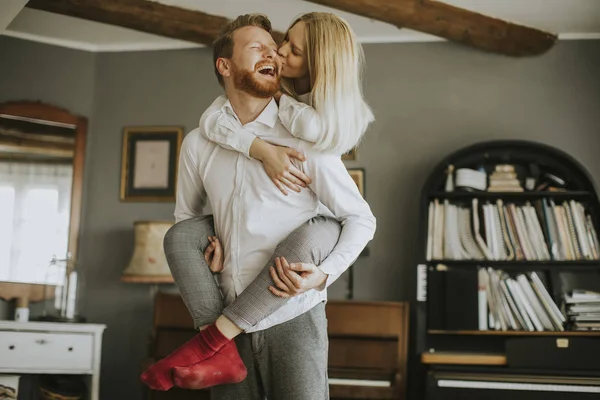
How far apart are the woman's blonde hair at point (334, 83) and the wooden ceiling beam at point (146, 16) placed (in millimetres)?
2371

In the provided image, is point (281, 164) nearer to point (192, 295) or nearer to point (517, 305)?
point (192, 295)

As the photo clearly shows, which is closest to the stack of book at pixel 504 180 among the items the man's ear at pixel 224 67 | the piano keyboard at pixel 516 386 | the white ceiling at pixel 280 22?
the white ceiling at pixel 280 22

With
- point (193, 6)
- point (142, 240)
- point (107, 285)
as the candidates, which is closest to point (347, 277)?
point (142, 240)

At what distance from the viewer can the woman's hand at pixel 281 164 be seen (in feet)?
5.65

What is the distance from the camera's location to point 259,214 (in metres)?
1.76

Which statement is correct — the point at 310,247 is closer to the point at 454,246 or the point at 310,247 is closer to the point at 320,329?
the point at 320,329

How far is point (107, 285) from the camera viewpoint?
15.8ft

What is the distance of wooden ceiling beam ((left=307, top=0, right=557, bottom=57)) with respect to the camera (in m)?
4.07

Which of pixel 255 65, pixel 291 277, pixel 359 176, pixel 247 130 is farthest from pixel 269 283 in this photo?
pixel 359 176

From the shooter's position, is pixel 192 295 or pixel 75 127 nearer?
pixel 192 295

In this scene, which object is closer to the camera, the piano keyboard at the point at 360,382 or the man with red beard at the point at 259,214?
the man with red beard at the point at 259,214

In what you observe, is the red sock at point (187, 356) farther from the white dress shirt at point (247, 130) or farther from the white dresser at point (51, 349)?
the white dresser at point (51, 349)

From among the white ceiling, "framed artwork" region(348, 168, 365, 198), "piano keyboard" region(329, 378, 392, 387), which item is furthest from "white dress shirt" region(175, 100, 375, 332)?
"framed artwork" region(348, 168, 365, 198)

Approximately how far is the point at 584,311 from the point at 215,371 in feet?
9.37
